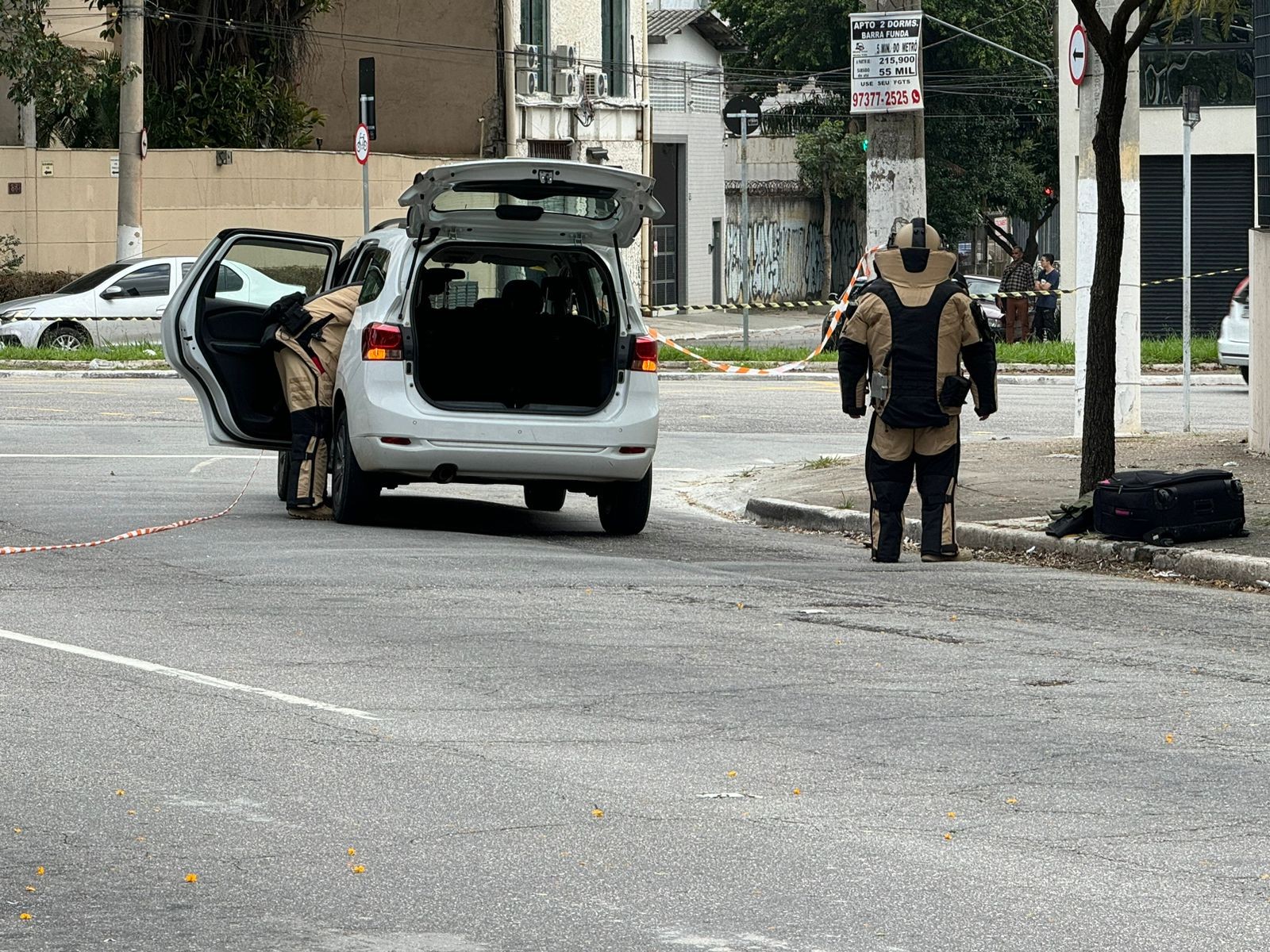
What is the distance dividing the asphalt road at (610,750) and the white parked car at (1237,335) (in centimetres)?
1479

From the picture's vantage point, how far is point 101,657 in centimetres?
857

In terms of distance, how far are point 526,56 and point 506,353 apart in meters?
30.8

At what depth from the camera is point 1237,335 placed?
83.8 ft

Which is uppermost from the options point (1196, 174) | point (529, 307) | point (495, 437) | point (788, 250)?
point (1196, 174)

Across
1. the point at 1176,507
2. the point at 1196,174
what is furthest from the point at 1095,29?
the point at 1196,174

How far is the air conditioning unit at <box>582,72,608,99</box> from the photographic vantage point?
44406 millimetres

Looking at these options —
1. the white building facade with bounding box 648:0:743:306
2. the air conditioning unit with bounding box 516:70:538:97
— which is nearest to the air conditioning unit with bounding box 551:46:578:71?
the air conditioning unit with bounding box 516:70:538:97

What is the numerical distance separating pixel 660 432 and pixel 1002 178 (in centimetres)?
3800

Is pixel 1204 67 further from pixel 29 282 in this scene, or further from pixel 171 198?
pixel 29 282

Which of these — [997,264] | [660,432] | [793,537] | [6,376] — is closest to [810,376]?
[660,432]

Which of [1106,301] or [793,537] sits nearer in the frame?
[1106,301]

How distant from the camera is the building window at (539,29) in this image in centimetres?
4284

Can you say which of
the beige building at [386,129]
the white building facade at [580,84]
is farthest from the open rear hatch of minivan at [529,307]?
the white building facade at [580,84]

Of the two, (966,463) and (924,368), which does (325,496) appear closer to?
(924,368)
